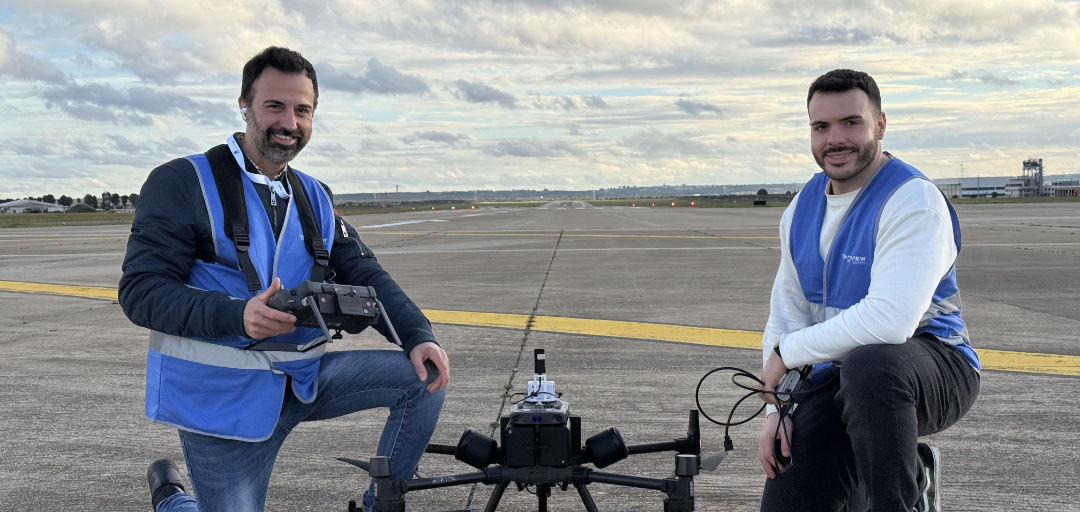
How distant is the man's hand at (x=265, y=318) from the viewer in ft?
8.66

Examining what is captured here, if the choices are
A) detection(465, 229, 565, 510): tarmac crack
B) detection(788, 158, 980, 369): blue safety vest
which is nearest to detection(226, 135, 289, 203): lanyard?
detection(465, 229, 565, 510): tarmac crack

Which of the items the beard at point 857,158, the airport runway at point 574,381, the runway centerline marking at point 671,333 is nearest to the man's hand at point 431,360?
the airport runway at point 574,381

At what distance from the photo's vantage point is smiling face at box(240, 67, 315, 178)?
3.18 m

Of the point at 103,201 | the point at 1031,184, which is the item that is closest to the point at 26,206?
the point at 103,201

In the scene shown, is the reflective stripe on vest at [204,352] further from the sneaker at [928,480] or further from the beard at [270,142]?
the sneaker at [928,480]

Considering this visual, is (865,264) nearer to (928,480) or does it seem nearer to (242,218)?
(928,480)

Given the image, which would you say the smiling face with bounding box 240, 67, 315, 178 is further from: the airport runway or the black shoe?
the airport runway

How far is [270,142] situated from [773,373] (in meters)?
2.03

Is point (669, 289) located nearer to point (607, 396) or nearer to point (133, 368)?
point (607, 396)

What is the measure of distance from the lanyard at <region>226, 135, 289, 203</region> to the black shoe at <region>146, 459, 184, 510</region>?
1.29 m

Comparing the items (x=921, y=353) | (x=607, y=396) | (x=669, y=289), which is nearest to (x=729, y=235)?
(x=669, y=289)

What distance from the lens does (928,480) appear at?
9.84 ft

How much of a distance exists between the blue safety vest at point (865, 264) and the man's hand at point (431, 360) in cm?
146

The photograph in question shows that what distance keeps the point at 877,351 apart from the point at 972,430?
247cm
